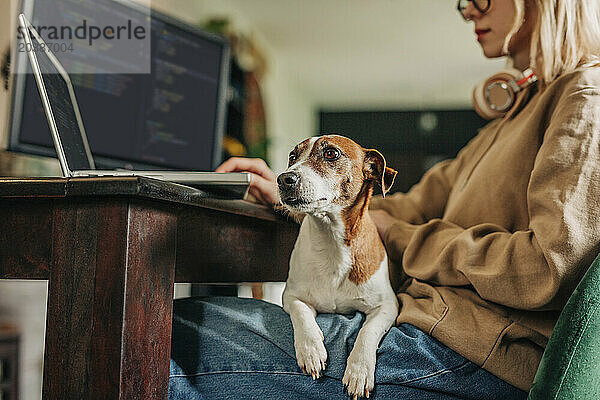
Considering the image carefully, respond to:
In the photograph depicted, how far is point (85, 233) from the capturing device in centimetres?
63

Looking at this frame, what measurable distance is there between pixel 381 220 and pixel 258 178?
326 millimetres

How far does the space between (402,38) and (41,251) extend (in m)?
4.73

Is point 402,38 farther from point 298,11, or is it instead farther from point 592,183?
point 592,183

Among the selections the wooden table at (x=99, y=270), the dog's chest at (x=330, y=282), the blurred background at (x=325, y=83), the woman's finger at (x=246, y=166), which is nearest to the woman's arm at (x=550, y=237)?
the dog's chest at (x=330, y=282)

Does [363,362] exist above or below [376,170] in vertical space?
below

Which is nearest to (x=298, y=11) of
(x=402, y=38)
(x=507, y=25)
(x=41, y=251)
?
(x=402, y=38)

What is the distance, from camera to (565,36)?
110 centimetres

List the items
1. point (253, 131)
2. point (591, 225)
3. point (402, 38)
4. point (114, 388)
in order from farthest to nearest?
point (402, 38)
point (253, 131)
point (591, 225)
point (114, 388)

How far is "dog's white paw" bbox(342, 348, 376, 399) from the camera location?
0.80 metres

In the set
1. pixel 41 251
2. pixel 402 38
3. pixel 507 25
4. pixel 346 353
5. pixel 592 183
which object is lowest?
pixel 346 353

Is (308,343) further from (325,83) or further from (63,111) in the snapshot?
(325,83)

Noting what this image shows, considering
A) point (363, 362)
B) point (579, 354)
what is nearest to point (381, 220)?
point (363, 362)

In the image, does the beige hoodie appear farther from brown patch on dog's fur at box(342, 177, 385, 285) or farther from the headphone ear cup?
the headphone ear cup

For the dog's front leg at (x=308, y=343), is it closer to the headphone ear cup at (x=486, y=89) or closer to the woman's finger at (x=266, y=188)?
the woman's finger at (x=266, y=188)
